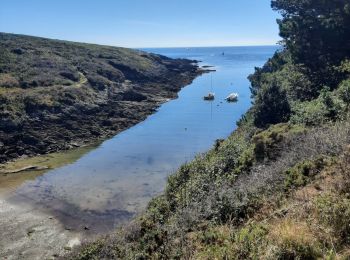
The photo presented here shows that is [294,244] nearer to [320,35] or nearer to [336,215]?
[336,215]

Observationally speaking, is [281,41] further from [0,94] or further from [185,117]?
[0,94]

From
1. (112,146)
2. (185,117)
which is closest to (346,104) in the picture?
(112,146)

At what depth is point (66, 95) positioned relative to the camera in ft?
175

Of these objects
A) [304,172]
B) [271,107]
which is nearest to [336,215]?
[304,172]

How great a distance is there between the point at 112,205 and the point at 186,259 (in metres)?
16.3

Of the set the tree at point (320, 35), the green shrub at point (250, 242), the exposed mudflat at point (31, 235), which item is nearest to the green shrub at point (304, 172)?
the green shrub at point (250, 242)

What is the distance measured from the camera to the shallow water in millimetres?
24609

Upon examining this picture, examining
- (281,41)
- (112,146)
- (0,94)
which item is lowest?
(112,146)

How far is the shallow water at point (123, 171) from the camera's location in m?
24.6

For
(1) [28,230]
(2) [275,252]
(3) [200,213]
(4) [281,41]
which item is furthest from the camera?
(4) [281,41]

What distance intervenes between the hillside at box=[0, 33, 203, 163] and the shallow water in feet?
12.8

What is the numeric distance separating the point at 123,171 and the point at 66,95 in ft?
80.5

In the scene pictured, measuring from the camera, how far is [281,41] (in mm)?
41125

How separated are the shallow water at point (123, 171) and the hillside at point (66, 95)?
3901mm
